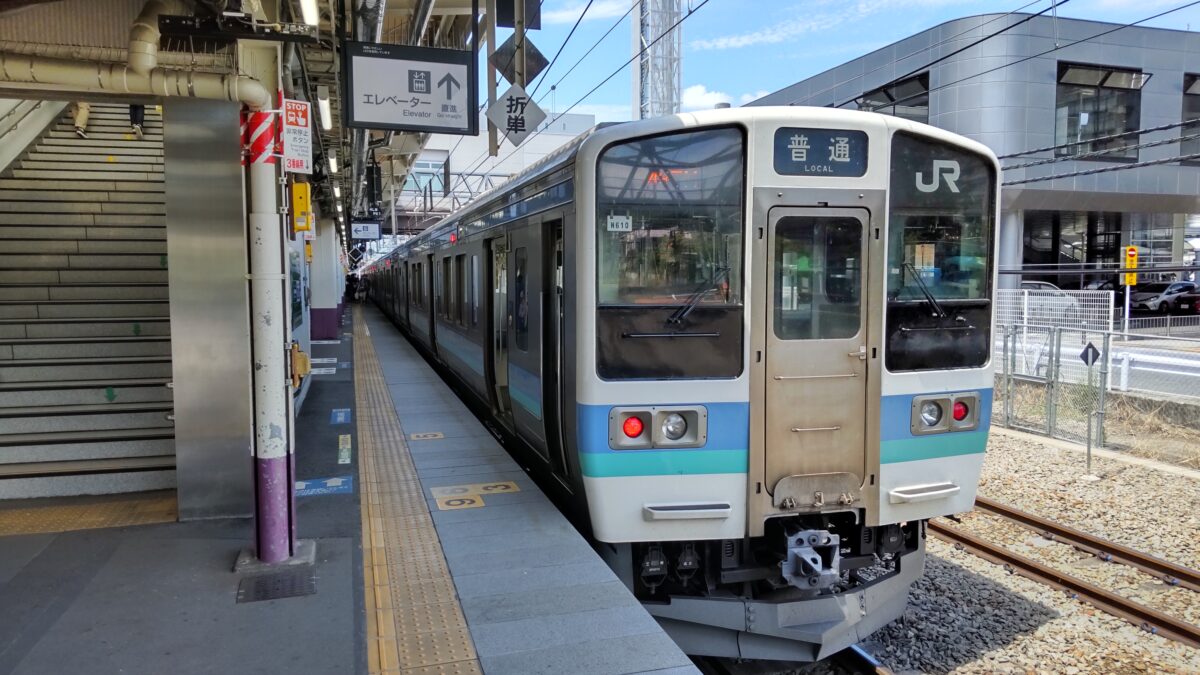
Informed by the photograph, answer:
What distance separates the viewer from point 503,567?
4.50 metres

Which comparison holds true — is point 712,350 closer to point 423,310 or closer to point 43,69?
point 43,69

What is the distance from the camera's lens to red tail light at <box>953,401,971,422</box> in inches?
189

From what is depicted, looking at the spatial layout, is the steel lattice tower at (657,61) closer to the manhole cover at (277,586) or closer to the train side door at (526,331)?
the train side door at (526,331)

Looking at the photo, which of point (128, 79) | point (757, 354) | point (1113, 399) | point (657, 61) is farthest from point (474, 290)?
point (657, 61)

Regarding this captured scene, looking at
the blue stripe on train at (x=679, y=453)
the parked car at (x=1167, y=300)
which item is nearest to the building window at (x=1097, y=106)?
the parked car at (x=1167, y=300)

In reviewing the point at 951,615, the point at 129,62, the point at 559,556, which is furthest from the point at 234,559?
the point at 951,615

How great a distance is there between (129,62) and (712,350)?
11.2 feet

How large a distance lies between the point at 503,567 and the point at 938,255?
9.96 ft

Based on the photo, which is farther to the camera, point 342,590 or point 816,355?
point 816,355

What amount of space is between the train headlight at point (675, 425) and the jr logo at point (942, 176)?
6.21 ft

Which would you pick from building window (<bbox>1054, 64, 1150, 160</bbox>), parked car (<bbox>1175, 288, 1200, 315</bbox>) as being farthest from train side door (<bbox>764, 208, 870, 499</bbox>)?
parked car (<bbox>1175, 288, 1200, 315</bbox>)

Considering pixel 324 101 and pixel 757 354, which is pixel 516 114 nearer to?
pixel 324 101

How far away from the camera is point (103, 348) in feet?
23.4

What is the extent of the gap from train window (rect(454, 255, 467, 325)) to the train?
479cm
